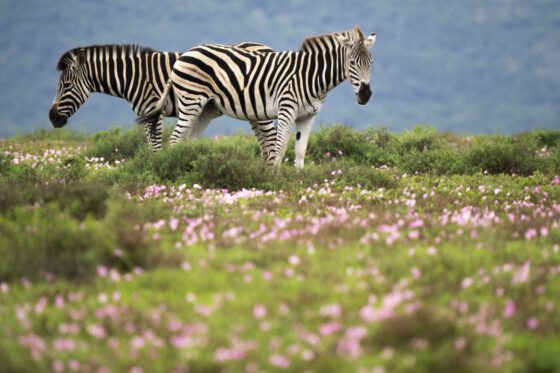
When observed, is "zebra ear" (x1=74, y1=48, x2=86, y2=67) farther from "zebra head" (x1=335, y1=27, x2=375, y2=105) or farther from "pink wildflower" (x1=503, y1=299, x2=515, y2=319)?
"pink wildflower" (x1=503, y1=299, x2=515, y2=319)

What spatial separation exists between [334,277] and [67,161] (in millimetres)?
11694

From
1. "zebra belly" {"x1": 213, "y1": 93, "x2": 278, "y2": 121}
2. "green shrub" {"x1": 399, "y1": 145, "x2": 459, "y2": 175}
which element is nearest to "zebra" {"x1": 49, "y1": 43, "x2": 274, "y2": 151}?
"zebra belly" {"x1": 213, "y1": 93, "x2": 278, "y2": 121}

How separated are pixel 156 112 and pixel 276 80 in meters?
3.08

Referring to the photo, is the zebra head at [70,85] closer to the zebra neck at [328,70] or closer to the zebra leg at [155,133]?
the zebra leg at [155,133]

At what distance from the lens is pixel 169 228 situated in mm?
8203

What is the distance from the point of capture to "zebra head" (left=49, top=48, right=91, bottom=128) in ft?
54.2

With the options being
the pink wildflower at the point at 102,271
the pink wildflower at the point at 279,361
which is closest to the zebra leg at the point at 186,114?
the pink wildflower at the point at 102,271

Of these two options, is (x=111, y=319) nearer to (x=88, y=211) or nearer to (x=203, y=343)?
(x=203, y=343)

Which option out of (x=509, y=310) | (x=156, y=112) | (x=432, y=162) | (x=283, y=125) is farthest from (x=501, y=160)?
Result: (x=509, y=310)

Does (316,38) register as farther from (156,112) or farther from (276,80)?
(156,112)

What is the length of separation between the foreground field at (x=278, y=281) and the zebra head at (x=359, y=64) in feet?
11.0

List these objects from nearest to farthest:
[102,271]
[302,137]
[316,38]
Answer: [102,271] → [302,137] → [316,38]

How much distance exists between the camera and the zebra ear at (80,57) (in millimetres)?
16438

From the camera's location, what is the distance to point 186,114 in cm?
1501
